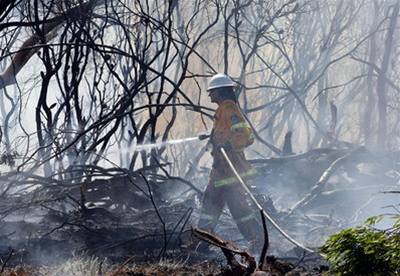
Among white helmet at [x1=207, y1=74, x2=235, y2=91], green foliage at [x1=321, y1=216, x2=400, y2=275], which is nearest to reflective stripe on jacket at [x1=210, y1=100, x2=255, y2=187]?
white helmet at [x1=207, y1=74, x2=235, y2=91]

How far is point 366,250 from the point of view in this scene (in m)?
3.44

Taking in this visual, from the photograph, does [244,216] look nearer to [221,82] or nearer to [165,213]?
[165,213]

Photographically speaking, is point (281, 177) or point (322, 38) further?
point (322, 38)

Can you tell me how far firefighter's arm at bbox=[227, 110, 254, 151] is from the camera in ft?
26.0

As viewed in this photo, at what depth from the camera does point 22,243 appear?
7.47 m

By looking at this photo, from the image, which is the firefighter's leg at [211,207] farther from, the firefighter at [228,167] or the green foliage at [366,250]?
the green foliage at [366,250]

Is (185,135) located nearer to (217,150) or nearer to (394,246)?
(217,150)

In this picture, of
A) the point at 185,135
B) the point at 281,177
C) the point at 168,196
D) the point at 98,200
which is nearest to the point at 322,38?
the point at 185,135

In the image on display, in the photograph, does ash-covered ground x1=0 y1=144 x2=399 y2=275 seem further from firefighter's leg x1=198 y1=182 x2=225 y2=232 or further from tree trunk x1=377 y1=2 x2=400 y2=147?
tree trunk x1=377 y1=2 x2=400 y2=147

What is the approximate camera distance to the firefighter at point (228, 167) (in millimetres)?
7949

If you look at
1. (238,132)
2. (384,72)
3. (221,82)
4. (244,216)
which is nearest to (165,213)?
(244,216)

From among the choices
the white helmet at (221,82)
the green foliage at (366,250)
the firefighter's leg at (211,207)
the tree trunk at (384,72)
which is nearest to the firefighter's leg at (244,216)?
the firefighter's leg at (211,207)

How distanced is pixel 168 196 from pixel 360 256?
253 inches

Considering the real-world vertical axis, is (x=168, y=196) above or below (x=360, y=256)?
below
